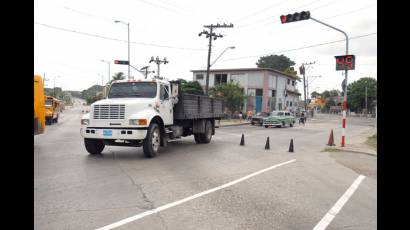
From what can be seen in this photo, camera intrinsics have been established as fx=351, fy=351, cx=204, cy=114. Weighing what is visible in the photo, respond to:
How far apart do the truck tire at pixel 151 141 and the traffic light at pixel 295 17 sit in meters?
7.77

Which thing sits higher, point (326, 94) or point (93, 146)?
point (326, 94)

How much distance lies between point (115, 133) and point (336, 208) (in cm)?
689

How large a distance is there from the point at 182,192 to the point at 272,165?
441 cm

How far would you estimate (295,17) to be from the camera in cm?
1538

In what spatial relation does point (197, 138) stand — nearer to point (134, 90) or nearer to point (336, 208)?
point (134, 90)

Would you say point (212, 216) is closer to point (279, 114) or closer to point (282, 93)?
point (279, 114)

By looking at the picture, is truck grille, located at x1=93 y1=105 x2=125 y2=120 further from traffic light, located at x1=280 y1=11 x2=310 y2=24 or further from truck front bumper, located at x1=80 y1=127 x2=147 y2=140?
traffic light, located at x1=280 y1=11 x2=310 y2=24

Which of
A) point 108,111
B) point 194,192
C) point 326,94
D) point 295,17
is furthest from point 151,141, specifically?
point 326,94

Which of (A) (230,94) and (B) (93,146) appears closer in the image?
Answer: (B) (93,146)

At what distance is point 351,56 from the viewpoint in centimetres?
1587

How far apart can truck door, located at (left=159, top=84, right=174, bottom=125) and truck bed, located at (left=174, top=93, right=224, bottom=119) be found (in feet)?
1.43

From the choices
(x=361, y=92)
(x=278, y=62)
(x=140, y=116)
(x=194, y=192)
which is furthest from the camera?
(x=278, y=62)

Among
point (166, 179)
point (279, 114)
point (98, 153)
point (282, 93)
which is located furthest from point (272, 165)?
point (282, 93)

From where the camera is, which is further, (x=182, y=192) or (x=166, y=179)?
(x=166, y=179)
